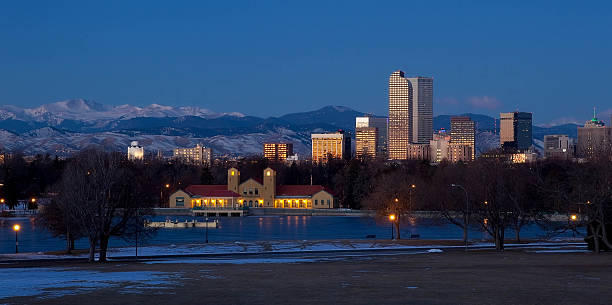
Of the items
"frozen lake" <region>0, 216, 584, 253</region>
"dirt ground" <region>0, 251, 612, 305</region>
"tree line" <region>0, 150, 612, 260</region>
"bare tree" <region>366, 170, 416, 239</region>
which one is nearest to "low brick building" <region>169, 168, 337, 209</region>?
"frozen lake" <region>0, 216, 584, 253</region>

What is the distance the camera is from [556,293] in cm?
3275

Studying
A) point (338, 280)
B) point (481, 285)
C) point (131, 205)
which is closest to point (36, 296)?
point (338, 280)

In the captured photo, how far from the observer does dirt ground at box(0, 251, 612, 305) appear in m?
30.8

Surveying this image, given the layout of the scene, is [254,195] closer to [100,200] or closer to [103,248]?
[100,200]

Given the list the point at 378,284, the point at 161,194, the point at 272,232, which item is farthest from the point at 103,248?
the point at 161,194

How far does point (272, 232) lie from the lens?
4205 inches

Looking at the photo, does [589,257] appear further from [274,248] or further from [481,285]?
[274,248]

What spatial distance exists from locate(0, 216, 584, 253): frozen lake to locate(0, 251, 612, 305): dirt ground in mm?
37933

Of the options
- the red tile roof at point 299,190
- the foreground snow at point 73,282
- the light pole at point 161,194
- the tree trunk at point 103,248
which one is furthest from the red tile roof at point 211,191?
the foreground snow at point 73,282

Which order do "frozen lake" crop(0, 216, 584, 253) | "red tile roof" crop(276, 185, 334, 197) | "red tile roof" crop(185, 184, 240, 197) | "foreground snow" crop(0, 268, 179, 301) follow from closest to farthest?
"foreground snow" crop(0, 268, 179, 301) → "frozen lake" crop(0, 216, 584, 253) → "red tile roof" crop(185, 184, 240, 197) → "red tile roof" crop(276, 185, 334, 197)

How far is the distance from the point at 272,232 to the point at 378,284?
71.4 meters

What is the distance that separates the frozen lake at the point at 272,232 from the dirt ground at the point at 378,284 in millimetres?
37933

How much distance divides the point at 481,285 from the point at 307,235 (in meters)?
65.6

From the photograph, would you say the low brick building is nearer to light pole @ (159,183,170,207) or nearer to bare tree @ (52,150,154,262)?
light pole @ (159,183,170,207)
